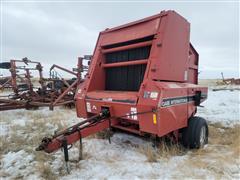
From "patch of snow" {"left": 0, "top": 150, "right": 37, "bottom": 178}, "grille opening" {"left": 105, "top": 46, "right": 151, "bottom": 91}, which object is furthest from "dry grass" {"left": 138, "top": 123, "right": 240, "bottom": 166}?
"patch of snow" {"left": 0, "top": 150, "right": 37, "bottom": 178}

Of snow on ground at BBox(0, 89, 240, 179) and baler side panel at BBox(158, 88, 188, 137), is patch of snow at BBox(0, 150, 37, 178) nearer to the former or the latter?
snow on ground at BBox(0, 89, 240, 179)

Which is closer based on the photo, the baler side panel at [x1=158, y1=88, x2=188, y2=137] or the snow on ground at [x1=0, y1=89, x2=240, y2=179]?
the snow on ground at [x1=0, y1=89, x2=240, y2=179]

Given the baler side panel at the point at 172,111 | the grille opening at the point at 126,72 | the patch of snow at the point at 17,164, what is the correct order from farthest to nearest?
the grille opening at the point at 126,72 → the baler side panel at the point at 172,111 → the patch of snow at the point at 17,164

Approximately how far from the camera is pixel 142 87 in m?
3.42

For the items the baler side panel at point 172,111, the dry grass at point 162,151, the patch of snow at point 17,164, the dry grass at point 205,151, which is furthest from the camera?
the dry grass at point 162,151

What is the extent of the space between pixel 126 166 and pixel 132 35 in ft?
7.42

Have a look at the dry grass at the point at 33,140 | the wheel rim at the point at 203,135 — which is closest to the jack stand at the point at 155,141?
the wheel rim at the point at 203,135

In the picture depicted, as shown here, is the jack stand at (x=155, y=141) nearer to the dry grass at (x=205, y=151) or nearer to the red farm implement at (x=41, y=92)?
the dry grass at (x=205, y=151)

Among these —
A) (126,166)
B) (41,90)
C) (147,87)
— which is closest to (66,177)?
(126,166)

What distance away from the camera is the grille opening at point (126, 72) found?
4039 mm

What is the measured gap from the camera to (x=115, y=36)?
4.45 m

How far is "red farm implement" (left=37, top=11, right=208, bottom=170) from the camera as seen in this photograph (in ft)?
10.8

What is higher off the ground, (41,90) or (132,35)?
(132,35)

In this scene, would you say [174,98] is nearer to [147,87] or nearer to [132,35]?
[147,87]
